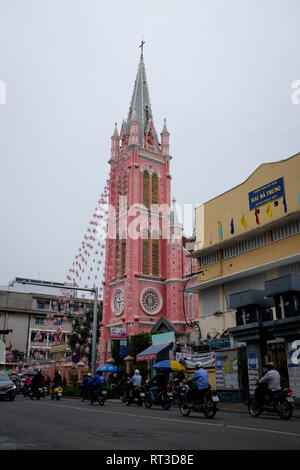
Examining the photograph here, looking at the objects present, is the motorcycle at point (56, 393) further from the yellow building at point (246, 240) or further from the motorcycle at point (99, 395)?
the yellow building at point (246, 240)

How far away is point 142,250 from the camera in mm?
49344

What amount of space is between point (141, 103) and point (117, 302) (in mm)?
28254

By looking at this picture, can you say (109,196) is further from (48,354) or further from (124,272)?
(48,354)

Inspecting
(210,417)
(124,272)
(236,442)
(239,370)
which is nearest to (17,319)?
(124,272)

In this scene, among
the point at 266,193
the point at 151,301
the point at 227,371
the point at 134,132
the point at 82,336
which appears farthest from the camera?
the point at 82,336

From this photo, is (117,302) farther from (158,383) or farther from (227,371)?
(158,383)

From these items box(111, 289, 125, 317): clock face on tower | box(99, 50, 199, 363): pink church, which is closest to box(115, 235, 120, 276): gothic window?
box(99, 50, 199, 363): pink church

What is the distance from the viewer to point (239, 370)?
19.2 metres

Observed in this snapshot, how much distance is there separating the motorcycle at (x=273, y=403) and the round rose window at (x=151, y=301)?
35.1 m

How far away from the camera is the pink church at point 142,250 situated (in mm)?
47281

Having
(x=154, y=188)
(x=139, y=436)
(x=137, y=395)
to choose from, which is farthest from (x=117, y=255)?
(x=139, y=436)

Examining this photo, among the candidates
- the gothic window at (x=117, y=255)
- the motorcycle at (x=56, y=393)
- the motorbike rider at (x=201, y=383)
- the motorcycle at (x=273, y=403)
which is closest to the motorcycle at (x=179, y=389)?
the motorbike rider at (x=201, y=383)

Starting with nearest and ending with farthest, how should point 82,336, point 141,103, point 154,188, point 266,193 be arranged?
point 266,193
point 154,188
point 82,336
point 141,103
